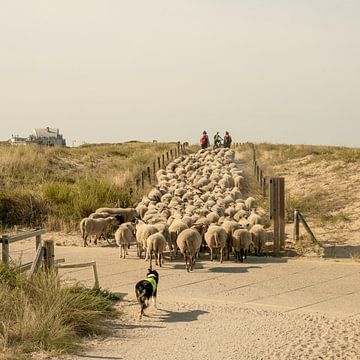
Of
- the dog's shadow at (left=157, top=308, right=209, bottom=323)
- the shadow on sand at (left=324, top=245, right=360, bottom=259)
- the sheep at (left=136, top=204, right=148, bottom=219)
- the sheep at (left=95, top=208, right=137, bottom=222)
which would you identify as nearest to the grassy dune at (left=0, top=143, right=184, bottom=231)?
the sheep at (left=95, top=208, right=137, bottom=222)

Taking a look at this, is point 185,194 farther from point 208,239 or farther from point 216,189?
point 208,239

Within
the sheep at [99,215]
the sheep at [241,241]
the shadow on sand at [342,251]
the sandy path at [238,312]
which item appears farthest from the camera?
the sheep at [99,215]

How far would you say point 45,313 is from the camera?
28.1 feet

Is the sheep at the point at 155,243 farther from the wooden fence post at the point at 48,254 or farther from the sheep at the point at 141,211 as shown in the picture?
the sheep at the point at 141,211

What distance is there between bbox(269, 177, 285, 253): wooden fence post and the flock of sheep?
0.50 m

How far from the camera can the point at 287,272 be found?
12.6 meters

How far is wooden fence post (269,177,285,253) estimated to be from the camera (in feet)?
50.5

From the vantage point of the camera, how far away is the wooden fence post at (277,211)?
1539 cm

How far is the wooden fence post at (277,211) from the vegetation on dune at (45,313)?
6.43 metres

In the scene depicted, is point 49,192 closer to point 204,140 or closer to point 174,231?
point 174,231

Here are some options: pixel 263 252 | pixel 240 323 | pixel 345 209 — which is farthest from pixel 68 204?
pixel 240 323

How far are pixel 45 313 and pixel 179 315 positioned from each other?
212 cm

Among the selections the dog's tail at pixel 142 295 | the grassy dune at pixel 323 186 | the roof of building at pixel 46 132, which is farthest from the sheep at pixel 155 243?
the roof of building at pixel 46 132

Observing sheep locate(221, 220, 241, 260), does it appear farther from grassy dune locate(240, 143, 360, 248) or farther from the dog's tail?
the dog's tail
